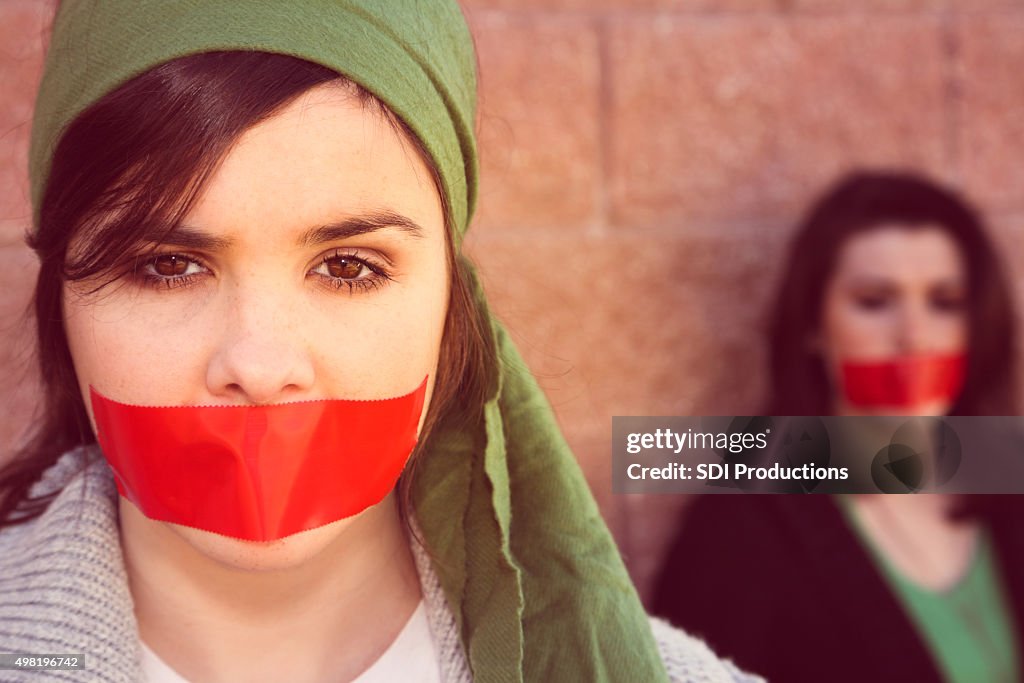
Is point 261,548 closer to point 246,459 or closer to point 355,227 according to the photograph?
point 246,459

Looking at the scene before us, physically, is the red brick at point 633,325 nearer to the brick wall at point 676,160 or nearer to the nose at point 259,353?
the brick wall at point 676,160

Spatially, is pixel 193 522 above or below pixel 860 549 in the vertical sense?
below

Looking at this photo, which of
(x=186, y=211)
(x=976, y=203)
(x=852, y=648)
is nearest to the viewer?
(x=186, y=211)

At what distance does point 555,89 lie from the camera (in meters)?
2.61

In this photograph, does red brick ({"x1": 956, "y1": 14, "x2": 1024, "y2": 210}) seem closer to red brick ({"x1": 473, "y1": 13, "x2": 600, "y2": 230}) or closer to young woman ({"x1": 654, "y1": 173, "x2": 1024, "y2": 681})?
young woman ({"x1": 654, "y1": 173, "x2": 1024, "y2": 681})

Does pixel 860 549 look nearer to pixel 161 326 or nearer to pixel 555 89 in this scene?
pixel 555 89

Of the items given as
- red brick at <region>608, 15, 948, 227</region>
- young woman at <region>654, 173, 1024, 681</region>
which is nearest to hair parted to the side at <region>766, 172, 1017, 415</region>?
young woman at <region>654, 173, 1024, 681</region>

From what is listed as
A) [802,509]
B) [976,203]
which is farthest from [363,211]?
[976,203]

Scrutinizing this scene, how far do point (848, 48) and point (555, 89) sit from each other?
2.79ft

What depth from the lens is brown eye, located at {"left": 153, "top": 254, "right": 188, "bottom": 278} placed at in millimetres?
1152

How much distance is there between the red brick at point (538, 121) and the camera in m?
2.56

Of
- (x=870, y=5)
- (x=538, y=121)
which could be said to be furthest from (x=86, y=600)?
(x=870, y=5)

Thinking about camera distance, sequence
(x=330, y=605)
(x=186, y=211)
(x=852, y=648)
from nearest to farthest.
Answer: (x=186, y=211)
(x=330, y=605)
(x=852, y=648)

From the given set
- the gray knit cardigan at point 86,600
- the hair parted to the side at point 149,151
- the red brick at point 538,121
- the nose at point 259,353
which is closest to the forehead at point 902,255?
the red brick at point 538,121
